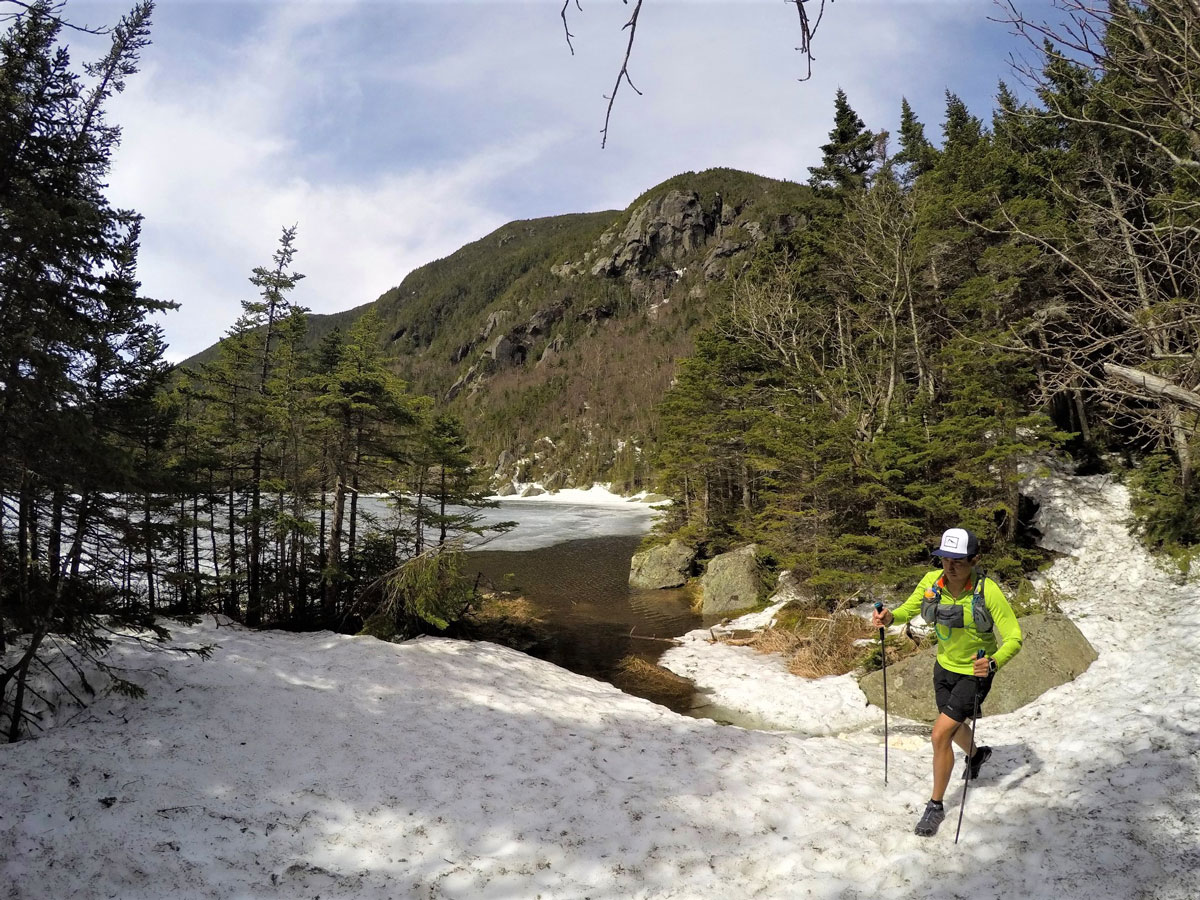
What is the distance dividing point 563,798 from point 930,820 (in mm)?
3280

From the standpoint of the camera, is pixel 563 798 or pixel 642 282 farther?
pixel 642 282

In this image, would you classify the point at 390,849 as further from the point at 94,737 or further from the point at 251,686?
the point at 251,686

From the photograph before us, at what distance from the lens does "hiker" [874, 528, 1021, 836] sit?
176 inches

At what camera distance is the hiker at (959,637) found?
14.6 feet

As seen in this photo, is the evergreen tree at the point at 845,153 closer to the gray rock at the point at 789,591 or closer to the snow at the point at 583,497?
the gray rock at the point at 789,591

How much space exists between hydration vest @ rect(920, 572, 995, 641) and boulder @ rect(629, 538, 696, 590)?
18136 mm

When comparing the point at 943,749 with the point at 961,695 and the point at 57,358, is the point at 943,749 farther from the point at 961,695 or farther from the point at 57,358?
the point at 57,358

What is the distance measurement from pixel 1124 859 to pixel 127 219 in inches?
456

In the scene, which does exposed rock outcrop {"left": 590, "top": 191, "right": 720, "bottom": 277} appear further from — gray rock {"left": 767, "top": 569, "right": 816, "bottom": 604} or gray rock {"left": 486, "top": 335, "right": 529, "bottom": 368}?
gray rock {"left": 767, "top": 569, "right": 816, "bottom": 604}

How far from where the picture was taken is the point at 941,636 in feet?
15.7

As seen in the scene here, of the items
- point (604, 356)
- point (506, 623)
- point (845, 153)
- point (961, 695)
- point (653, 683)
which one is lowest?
point (506, 623)

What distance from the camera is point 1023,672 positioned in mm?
7691

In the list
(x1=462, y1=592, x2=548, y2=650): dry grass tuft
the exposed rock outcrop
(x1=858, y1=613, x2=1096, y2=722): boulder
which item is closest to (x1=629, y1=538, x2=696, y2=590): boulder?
(x1=462, y1=592, x2=548, y2=650): dry grass tuft

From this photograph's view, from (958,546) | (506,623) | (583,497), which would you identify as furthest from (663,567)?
(583,497)
